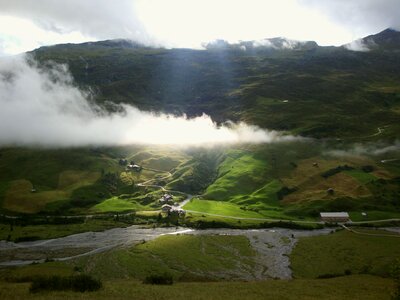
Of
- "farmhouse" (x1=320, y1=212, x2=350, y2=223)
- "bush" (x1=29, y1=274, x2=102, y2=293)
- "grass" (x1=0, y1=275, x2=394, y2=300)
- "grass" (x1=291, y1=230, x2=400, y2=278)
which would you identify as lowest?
"grass" (x1=291, y1=230, x2=400, y2=278)

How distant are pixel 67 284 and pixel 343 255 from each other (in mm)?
106080

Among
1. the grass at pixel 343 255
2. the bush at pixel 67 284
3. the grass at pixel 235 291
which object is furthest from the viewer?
the grass at pixel 343 255

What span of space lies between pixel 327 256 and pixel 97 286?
9909 cm

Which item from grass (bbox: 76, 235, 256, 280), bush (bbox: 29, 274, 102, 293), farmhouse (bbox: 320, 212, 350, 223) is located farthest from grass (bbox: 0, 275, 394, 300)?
farmhouse (bbox: 320, 212, 350, 223)

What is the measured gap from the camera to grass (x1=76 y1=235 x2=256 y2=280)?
124m

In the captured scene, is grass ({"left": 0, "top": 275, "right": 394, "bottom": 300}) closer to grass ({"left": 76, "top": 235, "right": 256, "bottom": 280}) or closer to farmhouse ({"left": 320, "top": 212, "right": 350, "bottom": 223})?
grass ({"left": 76, "top": 235, "right": 256, "bottom": 280})

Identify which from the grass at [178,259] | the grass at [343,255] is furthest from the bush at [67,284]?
the grass at [343,255]

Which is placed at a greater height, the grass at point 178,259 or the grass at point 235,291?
the grass at point 235,291

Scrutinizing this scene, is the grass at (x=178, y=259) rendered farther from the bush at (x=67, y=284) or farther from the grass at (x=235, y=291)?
the bush at (x=67, y=284)

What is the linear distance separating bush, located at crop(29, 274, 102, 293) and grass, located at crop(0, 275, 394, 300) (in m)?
1.45

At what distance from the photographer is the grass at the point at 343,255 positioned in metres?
127

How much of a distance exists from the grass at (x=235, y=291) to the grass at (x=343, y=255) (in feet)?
94.1

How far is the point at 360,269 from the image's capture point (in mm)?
127000

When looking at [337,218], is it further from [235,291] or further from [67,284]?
[67,284]
